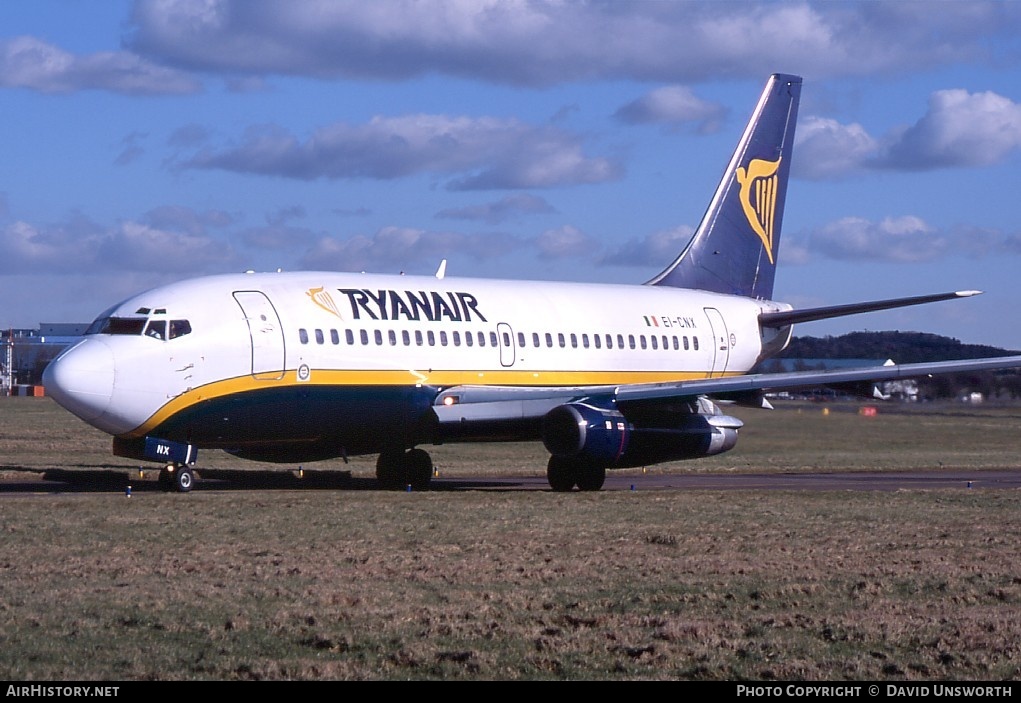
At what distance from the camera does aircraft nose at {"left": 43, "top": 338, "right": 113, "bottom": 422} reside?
75.0 ft

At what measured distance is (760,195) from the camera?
37375mm

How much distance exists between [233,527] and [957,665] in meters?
10.7

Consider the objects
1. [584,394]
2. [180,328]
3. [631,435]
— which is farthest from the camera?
[584,394]

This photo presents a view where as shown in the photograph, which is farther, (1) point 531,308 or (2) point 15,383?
(2) point 15,383

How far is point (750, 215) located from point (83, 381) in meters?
19.8

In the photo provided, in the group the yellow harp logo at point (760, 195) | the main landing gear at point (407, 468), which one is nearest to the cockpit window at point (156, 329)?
the main landing gear at point (407, 468)

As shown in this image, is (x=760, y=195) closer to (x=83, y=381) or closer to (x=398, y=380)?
(x=398, y=380)

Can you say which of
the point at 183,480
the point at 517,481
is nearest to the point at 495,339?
the point at 517,481

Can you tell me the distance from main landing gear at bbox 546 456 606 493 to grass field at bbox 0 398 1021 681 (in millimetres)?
2430

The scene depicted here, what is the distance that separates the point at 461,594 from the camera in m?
13.1

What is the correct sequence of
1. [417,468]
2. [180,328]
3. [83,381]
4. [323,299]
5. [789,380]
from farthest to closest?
[417,468] → [789,380] → [323,299] → [180,328] → [83,381]

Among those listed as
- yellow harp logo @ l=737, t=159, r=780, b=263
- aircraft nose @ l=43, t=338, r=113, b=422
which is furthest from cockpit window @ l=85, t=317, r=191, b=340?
yellow harp logo @ l=737, t=159, r=780, b=263

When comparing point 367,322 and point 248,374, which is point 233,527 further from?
point 367,322
